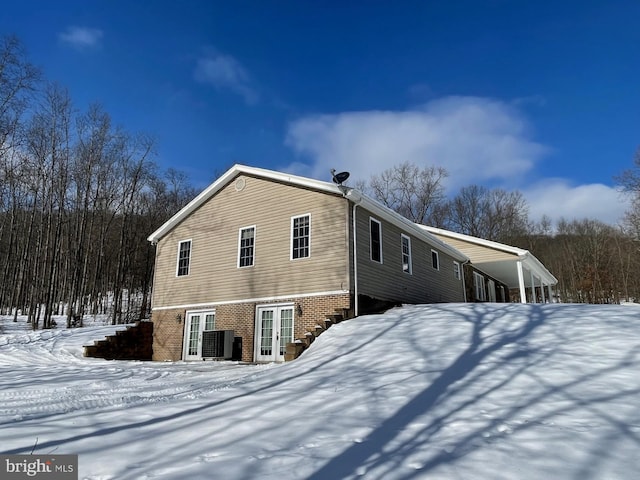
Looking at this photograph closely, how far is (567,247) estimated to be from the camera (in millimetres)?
38312

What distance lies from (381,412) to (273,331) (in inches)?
318

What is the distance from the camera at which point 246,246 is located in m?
13.6

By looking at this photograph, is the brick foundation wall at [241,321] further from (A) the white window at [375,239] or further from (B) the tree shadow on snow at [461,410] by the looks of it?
(B) the tree shadow on snow at [461,410]

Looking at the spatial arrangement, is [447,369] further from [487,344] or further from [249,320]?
[249,320]

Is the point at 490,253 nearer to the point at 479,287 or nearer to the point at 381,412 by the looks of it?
the point at 479,287

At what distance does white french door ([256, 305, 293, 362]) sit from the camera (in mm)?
12008

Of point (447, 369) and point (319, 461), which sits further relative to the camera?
point (447, 369)

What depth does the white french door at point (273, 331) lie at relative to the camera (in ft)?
39.4

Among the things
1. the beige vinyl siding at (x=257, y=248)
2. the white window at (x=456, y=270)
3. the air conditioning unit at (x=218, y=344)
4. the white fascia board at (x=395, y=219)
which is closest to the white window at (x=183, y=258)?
the beige vinyl siding at (x=257, y=248)

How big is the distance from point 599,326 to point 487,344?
246 centimetres

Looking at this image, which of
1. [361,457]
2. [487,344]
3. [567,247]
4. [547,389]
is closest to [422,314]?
[487,344]

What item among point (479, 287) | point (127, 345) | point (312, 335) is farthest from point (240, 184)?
point (479, 287)

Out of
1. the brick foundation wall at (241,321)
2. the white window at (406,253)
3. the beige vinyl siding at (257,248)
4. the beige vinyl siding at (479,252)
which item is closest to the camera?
the brick foundation wall at (241,321)

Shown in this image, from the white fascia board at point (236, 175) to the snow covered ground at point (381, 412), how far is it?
4.97m
